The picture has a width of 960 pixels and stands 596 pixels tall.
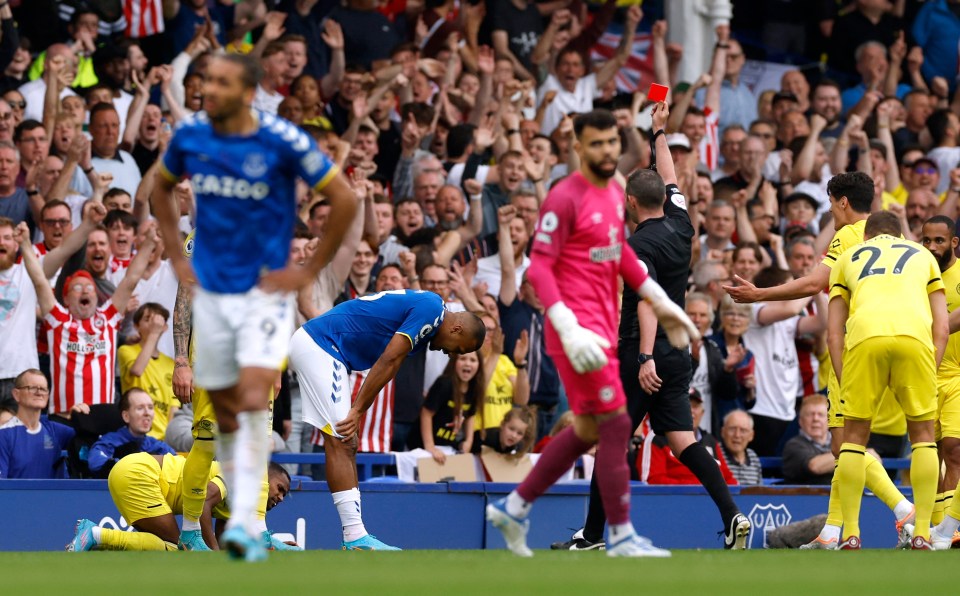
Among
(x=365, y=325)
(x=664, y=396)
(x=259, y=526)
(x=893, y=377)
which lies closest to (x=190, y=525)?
(x=259, y=526)

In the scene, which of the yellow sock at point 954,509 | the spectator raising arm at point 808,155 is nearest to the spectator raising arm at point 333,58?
the spectator raising arm at point 808,155

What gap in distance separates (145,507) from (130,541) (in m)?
0.26

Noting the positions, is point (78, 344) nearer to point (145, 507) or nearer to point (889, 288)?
point (145, 507)

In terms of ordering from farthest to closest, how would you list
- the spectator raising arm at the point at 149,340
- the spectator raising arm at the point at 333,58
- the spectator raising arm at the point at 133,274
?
the spectator raising arm at the point at 333,58
the spectator raising arm at the point at 133,274
the spectator raising arm at the point at 149,340

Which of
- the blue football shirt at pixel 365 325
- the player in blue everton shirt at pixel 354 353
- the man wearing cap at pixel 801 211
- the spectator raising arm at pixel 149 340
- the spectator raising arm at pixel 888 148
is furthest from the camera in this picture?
the spectator raising arm at pixel 888 148

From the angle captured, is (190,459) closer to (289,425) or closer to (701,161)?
(289,425)

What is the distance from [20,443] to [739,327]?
6672 millimetres

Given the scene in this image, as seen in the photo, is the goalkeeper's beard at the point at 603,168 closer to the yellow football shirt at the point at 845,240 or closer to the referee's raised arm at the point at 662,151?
the referee's raised arm at the point at 662,151

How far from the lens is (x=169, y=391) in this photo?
13.4m

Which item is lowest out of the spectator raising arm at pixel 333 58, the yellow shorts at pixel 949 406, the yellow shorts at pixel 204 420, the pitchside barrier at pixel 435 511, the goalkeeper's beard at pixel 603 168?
the pitchside barrier at pixel 435 511

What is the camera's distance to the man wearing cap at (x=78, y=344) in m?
13.0

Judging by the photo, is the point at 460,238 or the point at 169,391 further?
the point at 460,238

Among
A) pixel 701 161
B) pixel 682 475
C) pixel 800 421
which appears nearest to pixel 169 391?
pixel 682 475

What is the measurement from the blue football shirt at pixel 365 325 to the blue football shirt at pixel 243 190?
3.29m
